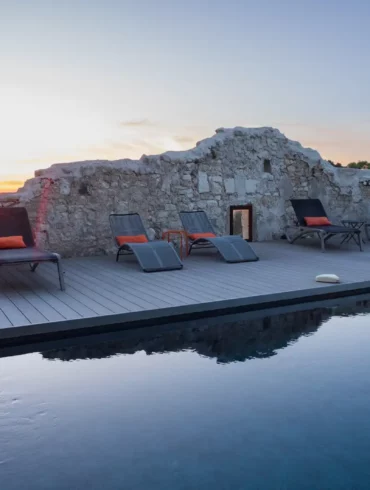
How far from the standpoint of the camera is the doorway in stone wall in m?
10.6

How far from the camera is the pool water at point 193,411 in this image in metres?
2.67

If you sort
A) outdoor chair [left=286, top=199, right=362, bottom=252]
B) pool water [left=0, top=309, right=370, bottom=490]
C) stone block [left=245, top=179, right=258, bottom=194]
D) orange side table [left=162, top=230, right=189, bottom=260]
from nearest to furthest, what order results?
pool water [left=0, top=309, right=370, bottom=490] → orange side table [left=162, top=230, right=189, bottom=260] → outdoor chair [left=286, top=199, right=362, bottom=252] → stone block [left=245, top=179, right=258, bottom=194]

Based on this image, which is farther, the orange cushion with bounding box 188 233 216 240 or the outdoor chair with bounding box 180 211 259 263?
the orange cushion with bounding box 188 233 216 240

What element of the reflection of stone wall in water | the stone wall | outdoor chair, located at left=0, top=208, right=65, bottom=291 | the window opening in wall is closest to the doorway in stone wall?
the stone wall

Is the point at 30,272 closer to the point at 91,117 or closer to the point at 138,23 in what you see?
the point at 91,117

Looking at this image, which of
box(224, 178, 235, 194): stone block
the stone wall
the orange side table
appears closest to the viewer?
the orange side table

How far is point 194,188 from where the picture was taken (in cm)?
1004

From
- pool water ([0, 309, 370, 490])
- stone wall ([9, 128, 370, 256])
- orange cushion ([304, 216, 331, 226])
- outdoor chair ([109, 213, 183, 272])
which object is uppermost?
stone wall ([9, 128, 370, 256])

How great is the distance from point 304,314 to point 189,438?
299 cm

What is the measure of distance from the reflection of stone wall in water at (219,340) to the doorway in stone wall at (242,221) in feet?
16.9

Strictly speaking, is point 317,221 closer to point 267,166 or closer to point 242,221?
point 242,221

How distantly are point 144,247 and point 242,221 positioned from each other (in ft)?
11.9

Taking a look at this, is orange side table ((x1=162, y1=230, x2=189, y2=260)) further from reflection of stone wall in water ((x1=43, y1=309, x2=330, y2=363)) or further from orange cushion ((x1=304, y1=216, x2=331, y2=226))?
reflection of stone wall in water ((x1=43, y1=309, x2=330, y2=363))

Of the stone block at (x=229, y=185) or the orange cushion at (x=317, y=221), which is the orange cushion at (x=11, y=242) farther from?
the orange cushion at (x=317, y=221)
